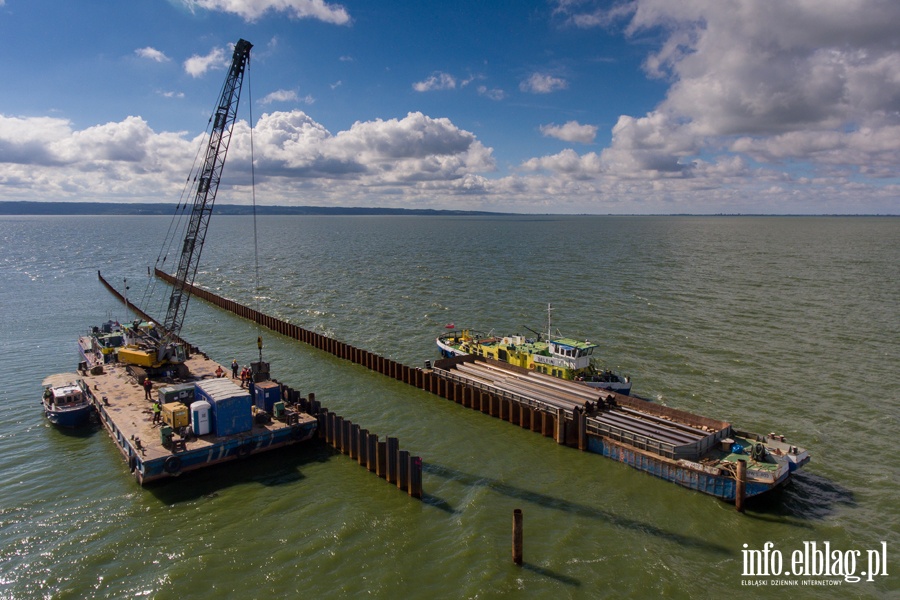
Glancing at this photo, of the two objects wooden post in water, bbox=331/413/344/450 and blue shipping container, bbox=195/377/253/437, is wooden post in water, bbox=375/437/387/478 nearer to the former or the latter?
wooden post in water, bbox=331/413/344/450

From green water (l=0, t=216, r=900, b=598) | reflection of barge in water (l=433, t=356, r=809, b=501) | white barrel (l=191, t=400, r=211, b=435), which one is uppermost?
white barrel (l=191, t=400, r=211, b=435)

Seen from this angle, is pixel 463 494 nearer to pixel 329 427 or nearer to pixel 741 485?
pixel 329 427

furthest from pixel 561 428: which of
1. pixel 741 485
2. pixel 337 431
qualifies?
pixel 337 431

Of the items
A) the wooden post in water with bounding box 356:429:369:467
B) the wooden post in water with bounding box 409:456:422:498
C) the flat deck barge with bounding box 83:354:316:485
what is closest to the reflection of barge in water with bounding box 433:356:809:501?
the wooden post in water with bounding box 409:456:422:498

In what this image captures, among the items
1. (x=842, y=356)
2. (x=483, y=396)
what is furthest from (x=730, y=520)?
(x=842, y=356)

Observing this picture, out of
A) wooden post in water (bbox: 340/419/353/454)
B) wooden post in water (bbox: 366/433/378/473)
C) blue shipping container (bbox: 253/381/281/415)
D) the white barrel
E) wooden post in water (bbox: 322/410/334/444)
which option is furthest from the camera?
blue shipping container (bbox: 253/381/281/415)
